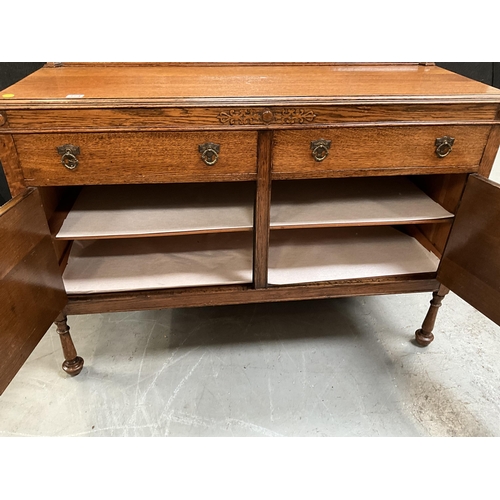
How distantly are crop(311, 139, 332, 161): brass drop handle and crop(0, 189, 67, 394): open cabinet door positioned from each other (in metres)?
0.72

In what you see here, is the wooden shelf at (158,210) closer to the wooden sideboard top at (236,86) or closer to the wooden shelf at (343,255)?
the wooden shelf at (343,255)

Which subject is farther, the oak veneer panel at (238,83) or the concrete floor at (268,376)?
the concrete floor at (268,376)

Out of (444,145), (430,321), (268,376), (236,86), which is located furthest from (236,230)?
(430,321)

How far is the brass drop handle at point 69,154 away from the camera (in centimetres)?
101

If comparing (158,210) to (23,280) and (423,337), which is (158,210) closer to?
(23,280)

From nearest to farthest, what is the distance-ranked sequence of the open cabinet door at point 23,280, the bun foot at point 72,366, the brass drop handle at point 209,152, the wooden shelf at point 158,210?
the open cabinet door at point 23,280 → the brass drop handle at point 209,152 → the wooden shelf at point 158,210 → the bun foot at point 72,366

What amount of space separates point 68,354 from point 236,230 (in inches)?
26.9

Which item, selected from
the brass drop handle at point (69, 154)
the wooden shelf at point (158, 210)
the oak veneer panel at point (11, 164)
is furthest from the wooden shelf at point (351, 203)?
the oak veneer panel at point (11, 164)

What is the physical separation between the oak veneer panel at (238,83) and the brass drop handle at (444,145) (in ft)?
0.36

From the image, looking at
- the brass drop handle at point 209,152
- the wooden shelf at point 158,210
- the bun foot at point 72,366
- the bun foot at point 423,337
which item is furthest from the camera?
the bun foot at point 423,337

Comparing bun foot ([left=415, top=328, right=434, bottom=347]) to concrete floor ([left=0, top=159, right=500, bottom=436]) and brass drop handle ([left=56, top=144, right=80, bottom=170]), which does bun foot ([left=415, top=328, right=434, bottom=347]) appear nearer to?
concrete floor ([left=0, top=159, right=500, bottom=436])

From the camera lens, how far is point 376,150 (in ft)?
3.68

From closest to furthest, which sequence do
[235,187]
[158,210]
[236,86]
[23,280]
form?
[23,280] < [236,86] < [158,210] < [235,187]
